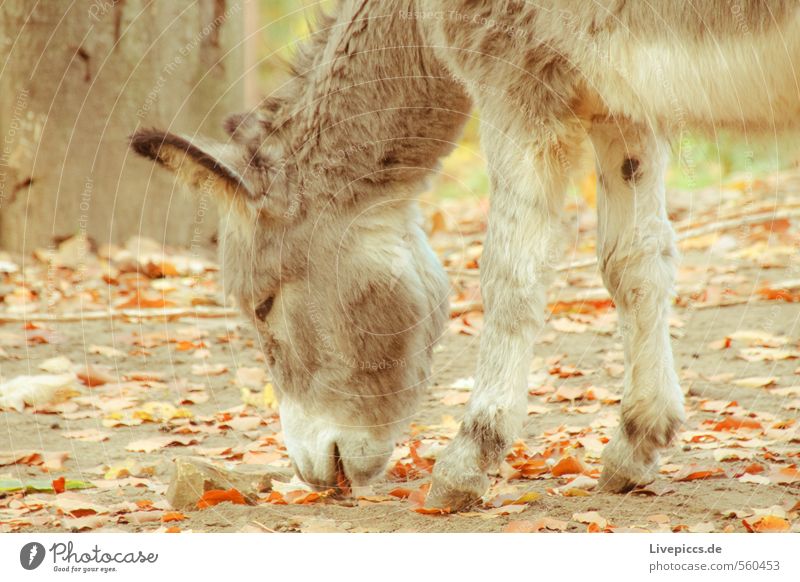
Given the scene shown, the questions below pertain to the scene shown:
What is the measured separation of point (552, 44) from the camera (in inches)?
124

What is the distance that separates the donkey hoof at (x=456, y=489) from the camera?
3.30 meters

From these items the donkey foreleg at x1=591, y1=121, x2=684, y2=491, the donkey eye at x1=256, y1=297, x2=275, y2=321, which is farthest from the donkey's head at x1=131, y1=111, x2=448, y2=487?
the donkey foreleg at x1=591, y1=121, x2=684, y2=491

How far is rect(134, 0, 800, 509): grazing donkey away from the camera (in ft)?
9.95

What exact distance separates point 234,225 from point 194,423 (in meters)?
1.47

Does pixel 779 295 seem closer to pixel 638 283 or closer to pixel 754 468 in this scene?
pixel 754 468

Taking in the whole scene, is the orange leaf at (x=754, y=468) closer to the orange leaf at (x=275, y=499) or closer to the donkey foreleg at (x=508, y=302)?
the donkey foreleg at (x=508, y=302)

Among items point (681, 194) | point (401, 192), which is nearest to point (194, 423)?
point (401, 192)

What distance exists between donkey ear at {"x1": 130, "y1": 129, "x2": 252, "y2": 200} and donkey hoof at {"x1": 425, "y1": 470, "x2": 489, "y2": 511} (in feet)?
4.30

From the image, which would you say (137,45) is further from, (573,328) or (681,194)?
(681,194)

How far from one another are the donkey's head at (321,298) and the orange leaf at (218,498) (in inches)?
12.6

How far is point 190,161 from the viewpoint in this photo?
11.2 feet
